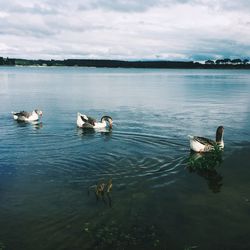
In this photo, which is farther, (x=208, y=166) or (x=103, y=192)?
(x=208, y=166)

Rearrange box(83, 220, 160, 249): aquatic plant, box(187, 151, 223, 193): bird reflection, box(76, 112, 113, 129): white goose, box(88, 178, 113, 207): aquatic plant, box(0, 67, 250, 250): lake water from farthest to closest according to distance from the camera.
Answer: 1. box(76, 112, 113, 129): white goose
2. box(187, 151, 223, 193): bird reflection
3. box(88, 178, 113, 207): aquatic plant
4. box(0, 67, 250, 250): lake water
5. box(83, 220, 160, 249): aquatic plant

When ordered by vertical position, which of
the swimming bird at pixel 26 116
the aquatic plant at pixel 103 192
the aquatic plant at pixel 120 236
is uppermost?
the swimming bird at pixel 26 116

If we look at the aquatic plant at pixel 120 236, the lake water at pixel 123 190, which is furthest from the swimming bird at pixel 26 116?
the aquatic plant at pixel 120 236

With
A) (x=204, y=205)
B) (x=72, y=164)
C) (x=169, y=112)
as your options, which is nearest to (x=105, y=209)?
(x=204, y=205)

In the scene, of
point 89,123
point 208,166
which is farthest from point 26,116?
point 208,166

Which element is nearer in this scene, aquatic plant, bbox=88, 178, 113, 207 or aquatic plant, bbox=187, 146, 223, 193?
aquatic plant, bbox=88, 178, 113, 207

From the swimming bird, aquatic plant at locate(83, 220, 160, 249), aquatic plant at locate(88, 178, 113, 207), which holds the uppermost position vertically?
the swimming bird

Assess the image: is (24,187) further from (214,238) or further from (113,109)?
(113,109)

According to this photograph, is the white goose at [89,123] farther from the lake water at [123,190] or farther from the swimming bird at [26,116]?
the swimming bird at [26,116]

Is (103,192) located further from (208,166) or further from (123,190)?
(208,166)

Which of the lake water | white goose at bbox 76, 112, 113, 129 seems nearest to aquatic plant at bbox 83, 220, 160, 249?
the lake water

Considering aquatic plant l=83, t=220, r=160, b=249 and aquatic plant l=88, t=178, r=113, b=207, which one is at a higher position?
aquatic plant l=88, t=178, r=113, b=207

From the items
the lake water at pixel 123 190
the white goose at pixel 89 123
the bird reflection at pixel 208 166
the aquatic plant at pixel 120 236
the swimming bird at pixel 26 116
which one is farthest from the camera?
the swimming bird at pixel 26 116

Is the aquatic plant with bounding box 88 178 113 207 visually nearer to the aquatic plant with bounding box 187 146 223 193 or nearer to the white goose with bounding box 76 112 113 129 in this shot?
the aquatic plant with bounding box 187 146 223 193
